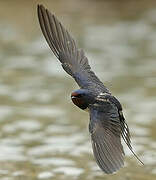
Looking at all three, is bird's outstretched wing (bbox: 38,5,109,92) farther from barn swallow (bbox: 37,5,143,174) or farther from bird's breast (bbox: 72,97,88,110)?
bird's breast (bbox: 72,97,88,110)

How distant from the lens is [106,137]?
4.61 metres

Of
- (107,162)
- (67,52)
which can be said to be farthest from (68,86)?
(107,162)

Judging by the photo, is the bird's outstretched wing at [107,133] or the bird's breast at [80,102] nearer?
the bird's outstretched wing at [107,133]

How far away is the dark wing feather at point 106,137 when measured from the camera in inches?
172

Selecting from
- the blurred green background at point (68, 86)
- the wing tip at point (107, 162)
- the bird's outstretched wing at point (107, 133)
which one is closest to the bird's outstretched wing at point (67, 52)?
the bird's outstretched wing at point (107, 133)

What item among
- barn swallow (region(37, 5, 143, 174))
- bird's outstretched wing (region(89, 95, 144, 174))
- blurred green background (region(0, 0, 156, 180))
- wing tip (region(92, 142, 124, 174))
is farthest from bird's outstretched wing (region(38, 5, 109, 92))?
wing tip (region(92, 142, 124, 174))

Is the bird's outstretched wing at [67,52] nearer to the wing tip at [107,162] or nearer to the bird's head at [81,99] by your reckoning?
the bird's head at [81,99]

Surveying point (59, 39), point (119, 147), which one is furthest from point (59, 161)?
point (119, 147)

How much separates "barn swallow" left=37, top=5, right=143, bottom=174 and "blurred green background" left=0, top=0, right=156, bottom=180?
82 cm

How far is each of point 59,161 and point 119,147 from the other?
5.50 ft

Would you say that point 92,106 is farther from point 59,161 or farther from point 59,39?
point 59,161

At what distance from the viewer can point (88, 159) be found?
20.3 ft

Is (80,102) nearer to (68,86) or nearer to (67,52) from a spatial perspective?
(67,52)

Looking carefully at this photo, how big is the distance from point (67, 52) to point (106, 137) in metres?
1.17
